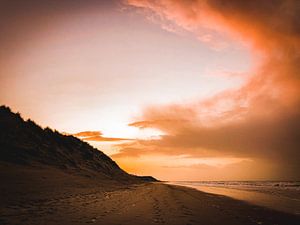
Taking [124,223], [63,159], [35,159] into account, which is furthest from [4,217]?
[63,159]

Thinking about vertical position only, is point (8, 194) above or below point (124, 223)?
above

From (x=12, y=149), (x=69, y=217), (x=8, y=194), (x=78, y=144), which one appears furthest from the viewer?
(x=78, y=144)

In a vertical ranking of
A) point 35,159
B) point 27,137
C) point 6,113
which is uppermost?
point 6,113

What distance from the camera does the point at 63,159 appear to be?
62.9 metres

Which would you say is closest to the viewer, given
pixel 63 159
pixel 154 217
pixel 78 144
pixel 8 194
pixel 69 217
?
pixel 69 217

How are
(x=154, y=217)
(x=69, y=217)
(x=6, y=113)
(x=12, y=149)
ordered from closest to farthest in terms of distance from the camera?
(x=69, y=217)
(x=154, y=217)
(x=12, y=149)
(x=6, y=113)

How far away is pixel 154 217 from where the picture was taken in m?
13.8

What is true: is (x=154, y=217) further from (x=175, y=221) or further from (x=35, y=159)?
(x=35, y=159)

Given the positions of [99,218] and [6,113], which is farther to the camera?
[6,113]

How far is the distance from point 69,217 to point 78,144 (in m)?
82.6

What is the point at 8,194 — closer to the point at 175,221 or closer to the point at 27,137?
the point at 175,221

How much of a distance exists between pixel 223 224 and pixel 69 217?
6.51m

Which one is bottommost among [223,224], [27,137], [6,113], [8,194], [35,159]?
[223,224]

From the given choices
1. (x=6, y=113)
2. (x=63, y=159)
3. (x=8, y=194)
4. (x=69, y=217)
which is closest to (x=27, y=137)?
(x=6, y=113)
